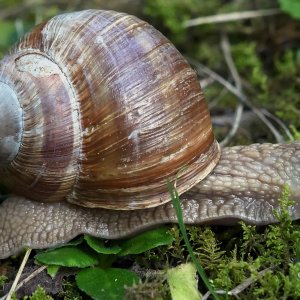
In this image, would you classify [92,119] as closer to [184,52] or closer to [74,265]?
[74,265]

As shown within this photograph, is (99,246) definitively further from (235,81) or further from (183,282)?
(235,81)

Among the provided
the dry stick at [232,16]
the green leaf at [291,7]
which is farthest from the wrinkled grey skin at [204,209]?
the dry stick at [232,16]

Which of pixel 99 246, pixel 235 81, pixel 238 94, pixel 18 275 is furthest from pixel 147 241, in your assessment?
pixel 235 81

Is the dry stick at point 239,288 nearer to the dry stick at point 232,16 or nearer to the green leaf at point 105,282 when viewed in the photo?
the green leaf at point 105,282

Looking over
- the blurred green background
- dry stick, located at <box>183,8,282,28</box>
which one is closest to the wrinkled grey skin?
the blurred green background

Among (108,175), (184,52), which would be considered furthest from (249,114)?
(108,175)
